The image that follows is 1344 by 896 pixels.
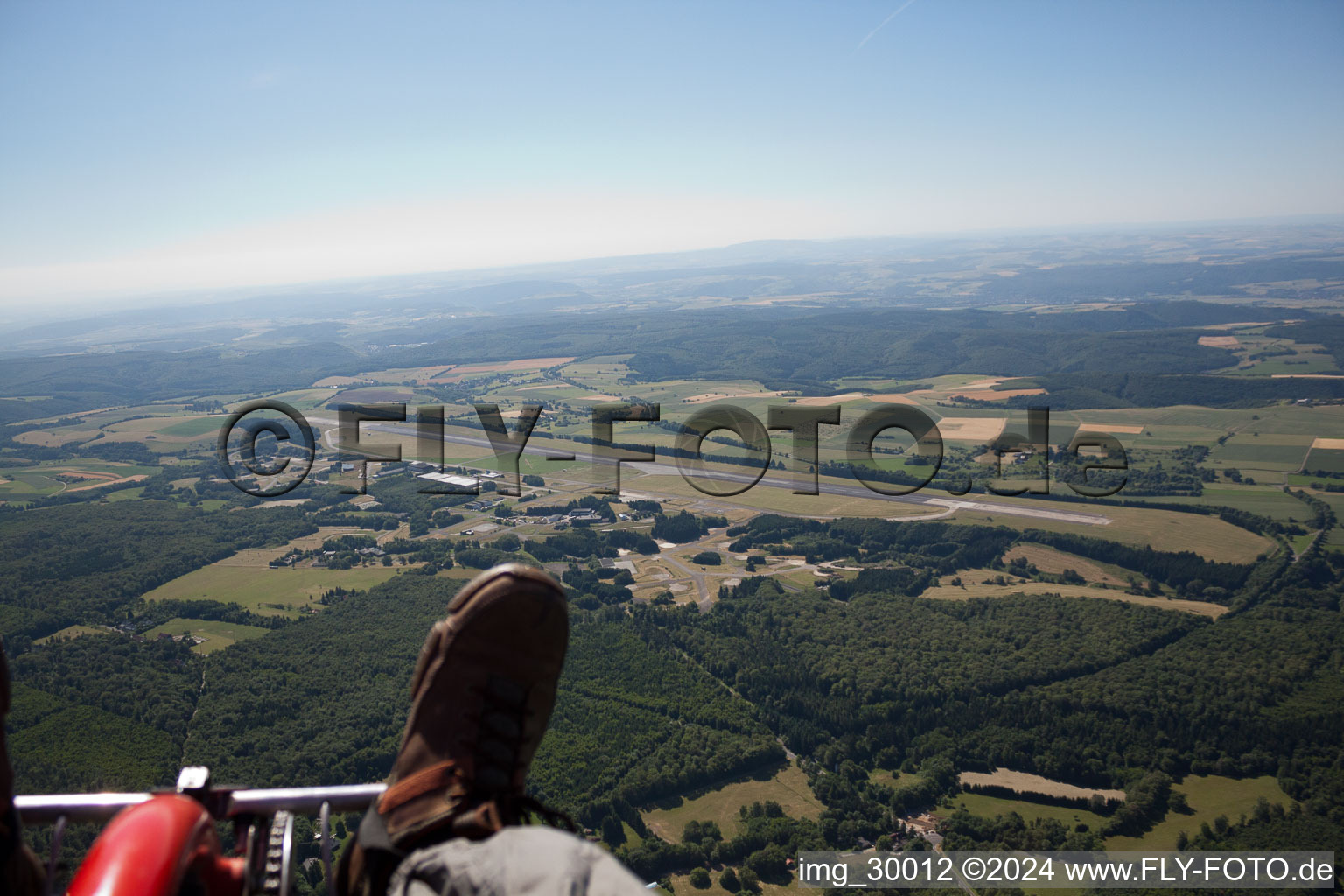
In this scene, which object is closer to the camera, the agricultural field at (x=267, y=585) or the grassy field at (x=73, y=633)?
the grassy field at (x=73, y=633)

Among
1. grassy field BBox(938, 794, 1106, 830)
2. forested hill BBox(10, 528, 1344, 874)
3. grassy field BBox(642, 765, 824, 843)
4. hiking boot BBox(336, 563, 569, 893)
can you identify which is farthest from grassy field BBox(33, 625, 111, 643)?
hiking boot BBox(336, 563, 569, 893)

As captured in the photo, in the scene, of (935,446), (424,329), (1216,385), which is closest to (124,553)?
(935,446)

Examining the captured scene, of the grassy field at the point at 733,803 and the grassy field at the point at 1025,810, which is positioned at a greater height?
the grassy field at the point at 733,803

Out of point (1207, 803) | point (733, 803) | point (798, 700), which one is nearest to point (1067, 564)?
point (1207, 803)

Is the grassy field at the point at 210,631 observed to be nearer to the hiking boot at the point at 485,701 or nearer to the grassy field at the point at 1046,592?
the grassy field at the point at 1046,592

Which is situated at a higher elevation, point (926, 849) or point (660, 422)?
point (660, 422)

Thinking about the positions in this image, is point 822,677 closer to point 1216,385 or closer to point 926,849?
point 926,849

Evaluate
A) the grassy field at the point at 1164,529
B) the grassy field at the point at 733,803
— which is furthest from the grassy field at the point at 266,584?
the grassy field at the point at 1164,529

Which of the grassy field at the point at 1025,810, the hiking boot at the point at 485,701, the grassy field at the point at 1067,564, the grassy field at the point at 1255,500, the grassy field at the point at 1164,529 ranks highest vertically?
the hiking boot at the point at 485,701
